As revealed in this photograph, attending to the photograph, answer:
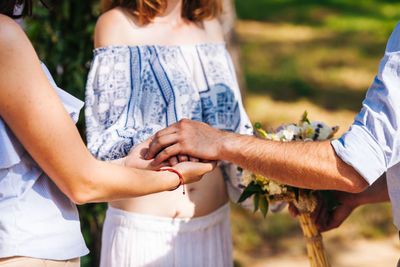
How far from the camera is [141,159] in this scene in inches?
95.1

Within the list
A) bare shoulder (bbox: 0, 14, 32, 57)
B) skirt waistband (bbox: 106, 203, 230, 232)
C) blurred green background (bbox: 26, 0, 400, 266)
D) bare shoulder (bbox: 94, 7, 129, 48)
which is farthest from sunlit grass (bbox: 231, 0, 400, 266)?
bare shoulder (bbox: 0, 14, 32, 57)

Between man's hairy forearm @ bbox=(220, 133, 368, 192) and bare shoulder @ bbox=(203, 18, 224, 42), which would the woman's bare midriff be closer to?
man's hairy forearm @ bbox=(220, 133, 368, 192)

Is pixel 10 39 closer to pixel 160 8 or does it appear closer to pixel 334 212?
pixel 160 8

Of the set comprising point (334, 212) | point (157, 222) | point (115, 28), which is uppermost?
point (115, 28)

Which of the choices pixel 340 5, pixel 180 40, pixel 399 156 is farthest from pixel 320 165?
pixel 340 5

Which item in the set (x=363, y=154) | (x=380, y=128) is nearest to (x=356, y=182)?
(x=363, y=154)

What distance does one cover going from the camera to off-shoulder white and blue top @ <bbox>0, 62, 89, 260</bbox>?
5.55 ft

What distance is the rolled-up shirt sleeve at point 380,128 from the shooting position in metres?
2.01

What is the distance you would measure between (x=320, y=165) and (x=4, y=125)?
126 cm

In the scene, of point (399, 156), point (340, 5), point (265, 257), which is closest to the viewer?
point (399, 156)

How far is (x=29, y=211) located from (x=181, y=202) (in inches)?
39.7

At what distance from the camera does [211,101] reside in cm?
277

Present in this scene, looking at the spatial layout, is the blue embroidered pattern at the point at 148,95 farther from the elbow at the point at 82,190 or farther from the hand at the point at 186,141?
the elbow at the point at 82,190

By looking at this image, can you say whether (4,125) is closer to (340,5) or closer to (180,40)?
(180,40)
